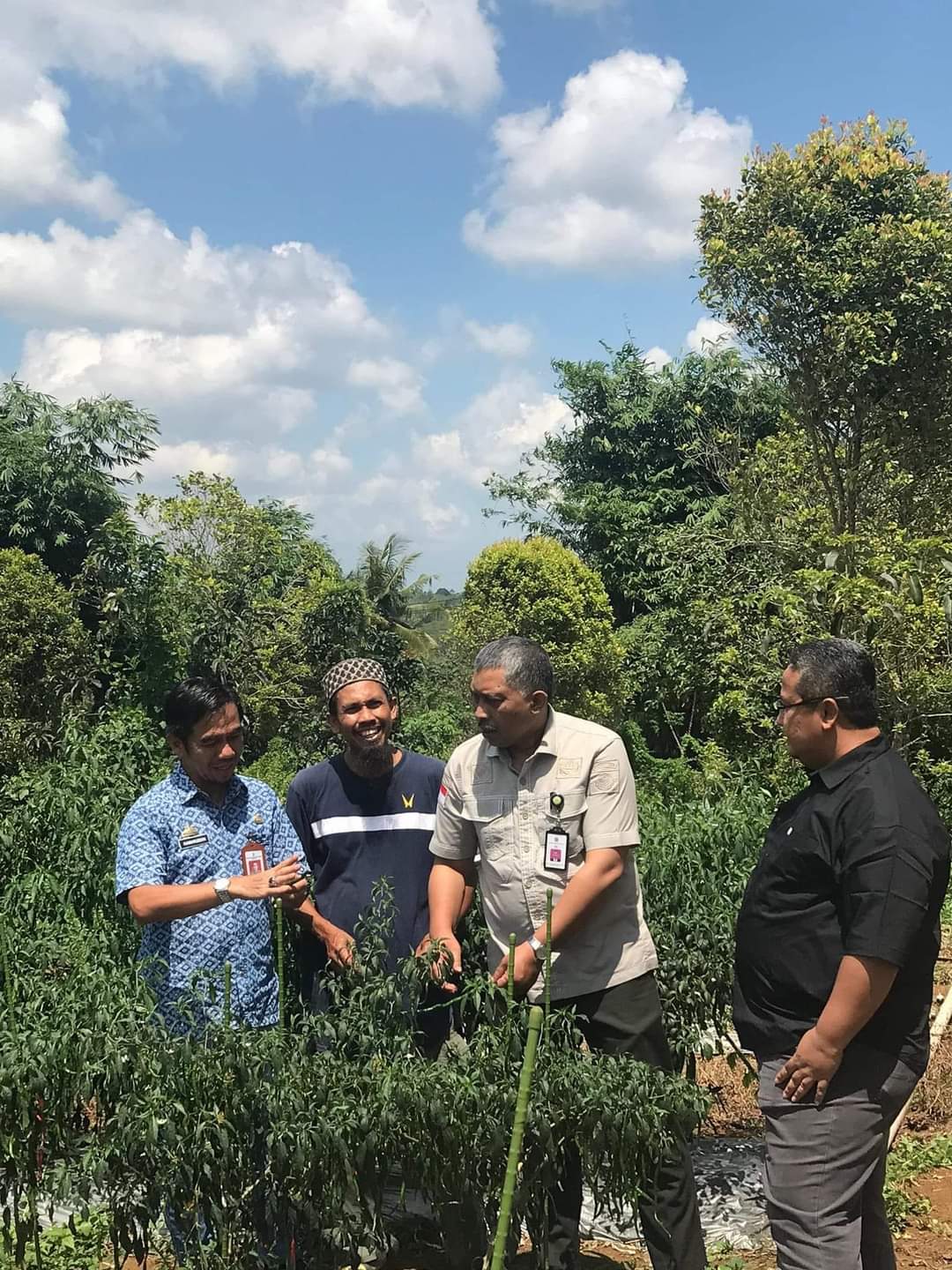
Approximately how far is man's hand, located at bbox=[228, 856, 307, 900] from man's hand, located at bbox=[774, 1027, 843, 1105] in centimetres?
110

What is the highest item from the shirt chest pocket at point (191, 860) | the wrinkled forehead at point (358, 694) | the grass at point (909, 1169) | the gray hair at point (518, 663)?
the gray hair at point (518, 663)

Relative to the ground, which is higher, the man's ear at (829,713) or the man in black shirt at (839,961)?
the man's ear at (829,713)

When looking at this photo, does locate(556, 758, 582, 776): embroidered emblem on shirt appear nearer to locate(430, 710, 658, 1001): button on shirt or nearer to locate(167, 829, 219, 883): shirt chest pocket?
locate(430, 710, 658, 1001): button on shirt

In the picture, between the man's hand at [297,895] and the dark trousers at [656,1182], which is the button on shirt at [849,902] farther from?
the man's hand at [297,895]

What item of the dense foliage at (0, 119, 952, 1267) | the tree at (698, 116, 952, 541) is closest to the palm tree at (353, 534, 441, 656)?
the dense foliage at (0, 119, 952, 1267)

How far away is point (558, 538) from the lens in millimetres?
19516

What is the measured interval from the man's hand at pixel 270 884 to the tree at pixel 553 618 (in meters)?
12.1

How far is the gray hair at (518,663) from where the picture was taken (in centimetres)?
269

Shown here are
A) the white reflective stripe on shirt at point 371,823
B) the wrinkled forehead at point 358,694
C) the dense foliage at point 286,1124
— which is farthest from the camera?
the white reflective stripe on shirt at point 371,823

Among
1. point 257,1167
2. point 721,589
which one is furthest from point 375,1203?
point 721,589

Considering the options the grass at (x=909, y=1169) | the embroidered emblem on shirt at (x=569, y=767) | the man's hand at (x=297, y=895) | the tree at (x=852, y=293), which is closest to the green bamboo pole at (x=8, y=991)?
the man's hand at (x=297, y=895)

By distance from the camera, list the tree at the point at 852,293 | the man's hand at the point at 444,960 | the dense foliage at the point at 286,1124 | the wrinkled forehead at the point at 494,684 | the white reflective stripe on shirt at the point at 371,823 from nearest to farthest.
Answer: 1. the dense foliage at the point at 286,1124
2. the man's hand at the point at 444,960
3. the wrinkled forehead at the point at 494,684
4. the white reflective stripe on shirt at the point at 371,823
5. the tree at the point at 852,293

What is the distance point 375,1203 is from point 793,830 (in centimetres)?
110

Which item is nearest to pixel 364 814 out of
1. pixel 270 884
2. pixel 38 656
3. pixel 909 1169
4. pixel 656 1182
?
pixel 270 884
